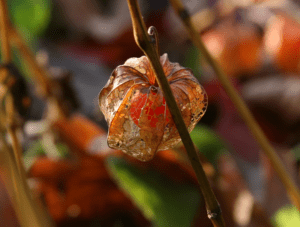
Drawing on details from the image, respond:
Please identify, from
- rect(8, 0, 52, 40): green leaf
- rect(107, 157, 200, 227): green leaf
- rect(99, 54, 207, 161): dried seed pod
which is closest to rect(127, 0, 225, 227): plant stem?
rect(99, 54, 207, 161): dried seed pod

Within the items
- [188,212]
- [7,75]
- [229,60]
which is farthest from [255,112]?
[7,75]

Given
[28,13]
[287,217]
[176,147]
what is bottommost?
[287,217]

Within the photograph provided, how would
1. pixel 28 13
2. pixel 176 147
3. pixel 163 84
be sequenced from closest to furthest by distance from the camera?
pixel 163 84
pixel 176 147
pixel 28 13

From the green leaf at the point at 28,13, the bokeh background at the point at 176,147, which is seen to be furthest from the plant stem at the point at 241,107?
the green leaf at the point at 28,13

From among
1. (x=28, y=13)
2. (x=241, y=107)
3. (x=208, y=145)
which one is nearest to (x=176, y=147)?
(x=241, y=107)

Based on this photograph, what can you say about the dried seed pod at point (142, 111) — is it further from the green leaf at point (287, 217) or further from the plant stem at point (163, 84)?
the green leaf at point (287, 217)

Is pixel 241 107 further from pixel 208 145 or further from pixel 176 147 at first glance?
pixel 208 145

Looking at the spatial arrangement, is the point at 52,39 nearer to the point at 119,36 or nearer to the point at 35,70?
the point at 119,36
